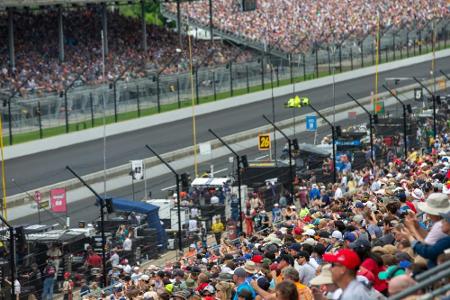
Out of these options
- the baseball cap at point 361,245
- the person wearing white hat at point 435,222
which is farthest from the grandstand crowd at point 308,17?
the person wearing white hat at point 435,222

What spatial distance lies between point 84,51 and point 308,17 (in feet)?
81.4

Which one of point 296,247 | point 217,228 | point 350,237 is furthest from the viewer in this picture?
point 217,228

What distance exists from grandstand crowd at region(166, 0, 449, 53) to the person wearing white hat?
61862mm

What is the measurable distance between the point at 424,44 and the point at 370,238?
70367 millimetres

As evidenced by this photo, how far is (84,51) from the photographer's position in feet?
230

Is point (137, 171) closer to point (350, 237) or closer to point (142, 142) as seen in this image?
point (142, 142)

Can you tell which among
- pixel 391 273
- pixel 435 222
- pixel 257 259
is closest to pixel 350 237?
pixel 257 259

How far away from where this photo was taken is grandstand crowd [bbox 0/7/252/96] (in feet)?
208

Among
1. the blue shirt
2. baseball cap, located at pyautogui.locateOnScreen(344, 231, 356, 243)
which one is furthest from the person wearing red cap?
baseball cap, located at pyautogui.locateOnScreen(344, 231, 356, 243)

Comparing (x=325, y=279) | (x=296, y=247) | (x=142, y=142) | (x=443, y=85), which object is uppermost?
(x=325, y=279)

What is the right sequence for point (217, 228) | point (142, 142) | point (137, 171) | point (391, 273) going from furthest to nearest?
point (142, 142) → point (137, 171) → point (217, 228) → point (391, 273)

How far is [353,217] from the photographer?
22.0 metres

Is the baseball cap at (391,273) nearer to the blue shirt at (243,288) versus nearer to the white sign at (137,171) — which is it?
the blue shirt at (243,288)

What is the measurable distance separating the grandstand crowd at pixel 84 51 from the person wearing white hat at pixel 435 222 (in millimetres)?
44852
